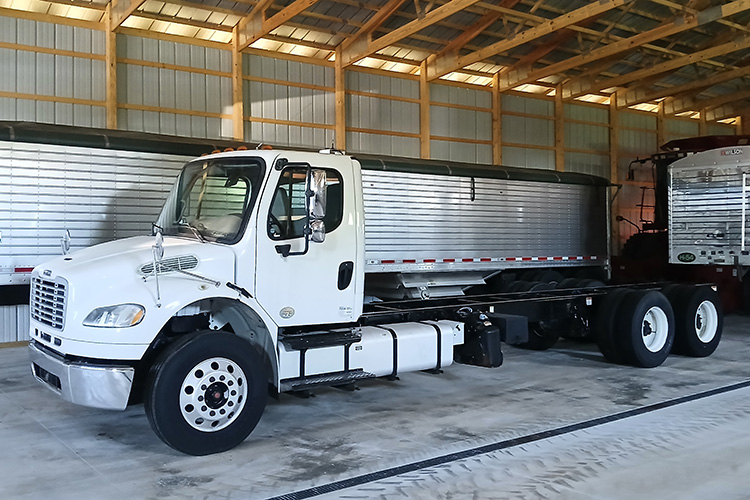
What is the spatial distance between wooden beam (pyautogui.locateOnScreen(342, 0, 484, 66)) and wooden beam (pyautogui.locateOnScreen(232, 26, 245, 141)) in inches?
104

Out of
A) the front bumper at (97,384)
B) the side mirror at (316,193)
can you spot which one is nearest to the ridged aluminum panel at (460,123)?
the side mirror at (316,193)

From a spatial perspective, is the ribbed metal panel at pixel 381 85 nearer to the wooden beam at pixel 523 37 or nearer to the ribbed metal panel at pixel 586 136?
the wooden beam at pixel 523 37

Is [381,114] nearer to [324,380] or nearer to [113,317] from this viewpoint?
[324,380]

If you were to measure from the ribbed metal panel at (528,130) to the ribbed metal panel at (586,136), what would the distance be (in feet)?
2.47

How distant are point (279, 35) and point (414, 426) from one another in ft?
38.6

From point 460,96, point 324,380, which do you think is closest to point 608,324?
point 324,380

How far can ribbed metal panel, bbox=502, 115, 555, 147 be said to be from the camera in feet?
64.5

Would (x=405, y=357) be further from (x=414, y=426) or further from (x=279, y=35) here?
(x=279, y=35)

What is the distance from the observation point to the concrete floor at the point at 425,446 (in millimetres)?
4551

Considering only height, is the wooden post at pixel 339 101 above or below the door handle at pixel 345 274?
above

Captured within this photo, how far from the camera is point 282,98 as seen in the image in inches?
619

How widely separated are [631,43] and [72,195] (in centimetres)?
1249

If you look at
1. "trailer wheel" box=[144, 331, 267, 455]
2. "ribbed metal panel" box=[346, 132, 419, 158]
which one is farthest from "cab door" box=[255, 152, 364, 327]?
A: "ribbed metal panel" box=[346, 132, 419, 158]

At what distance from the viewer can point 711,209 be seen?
12727 millimetres
